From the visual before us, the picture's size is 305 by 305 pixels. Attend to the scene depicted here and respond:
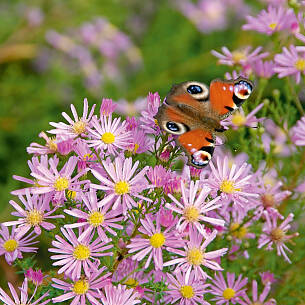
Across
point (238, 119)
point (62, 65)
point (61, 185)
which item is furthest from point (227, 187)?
point (62, 65)

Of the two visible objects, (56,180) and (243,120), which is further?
(243,120)

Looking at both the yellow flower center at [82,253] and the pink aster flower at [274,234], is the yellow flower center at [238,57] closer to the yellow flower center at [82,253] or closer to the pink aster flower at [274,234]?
→ the pink aster flower at [274,234]

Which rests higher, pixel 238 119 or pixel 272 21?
pixel 272 21

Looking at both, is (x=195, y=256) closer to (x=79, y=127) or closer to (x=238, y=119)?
(x=79, y=127)

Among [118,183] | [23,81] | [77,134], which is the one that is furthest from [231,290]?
[23,81]

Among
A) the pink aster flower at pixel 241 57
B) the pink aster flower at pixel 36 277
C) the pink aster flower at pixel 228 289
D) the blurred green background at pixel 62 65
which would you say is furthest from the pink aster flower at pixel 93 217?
the blurred green background at pixel 62 65

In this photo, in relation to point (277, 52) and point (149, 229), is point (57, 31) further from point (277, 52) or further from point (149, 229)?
point (149, 229)
